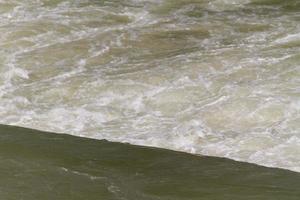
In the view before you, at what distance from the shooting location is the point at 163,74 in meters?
8.95

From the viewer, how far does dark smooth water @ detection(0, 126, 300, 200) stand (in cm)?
532

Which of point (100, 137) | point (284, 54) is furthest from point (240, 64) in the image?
point (100, 137)

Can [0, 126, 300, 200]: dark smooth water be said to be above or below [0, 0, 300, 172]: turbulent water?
above

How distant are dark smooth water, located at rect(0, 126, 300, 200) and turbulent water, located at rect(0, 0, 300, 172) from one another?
427mm

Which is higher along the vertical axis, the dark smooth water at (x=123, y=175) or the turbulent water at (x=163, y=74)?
the dark smooth water at (x=123, y=175)

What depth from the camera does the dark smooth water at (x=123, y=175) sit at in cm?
532

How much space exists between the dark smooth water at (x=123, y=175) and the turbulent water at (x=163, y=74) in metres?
0.43

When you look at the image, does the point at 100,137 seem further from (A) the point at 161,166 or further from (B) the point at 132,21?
(B) the point at 132,21

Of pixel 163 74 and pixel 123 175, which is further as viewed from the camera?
pixel 163 74

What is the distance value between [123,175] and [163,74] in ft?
10.7

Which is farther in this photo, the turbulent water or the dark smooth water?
the turbulent water

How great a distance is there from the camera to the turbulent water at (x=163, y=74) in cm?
731

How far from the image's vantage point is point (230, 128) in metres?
7.38

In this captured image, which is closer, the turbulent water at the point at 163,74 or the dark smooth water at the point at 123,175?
the dark smooth water at the point at 123,175
